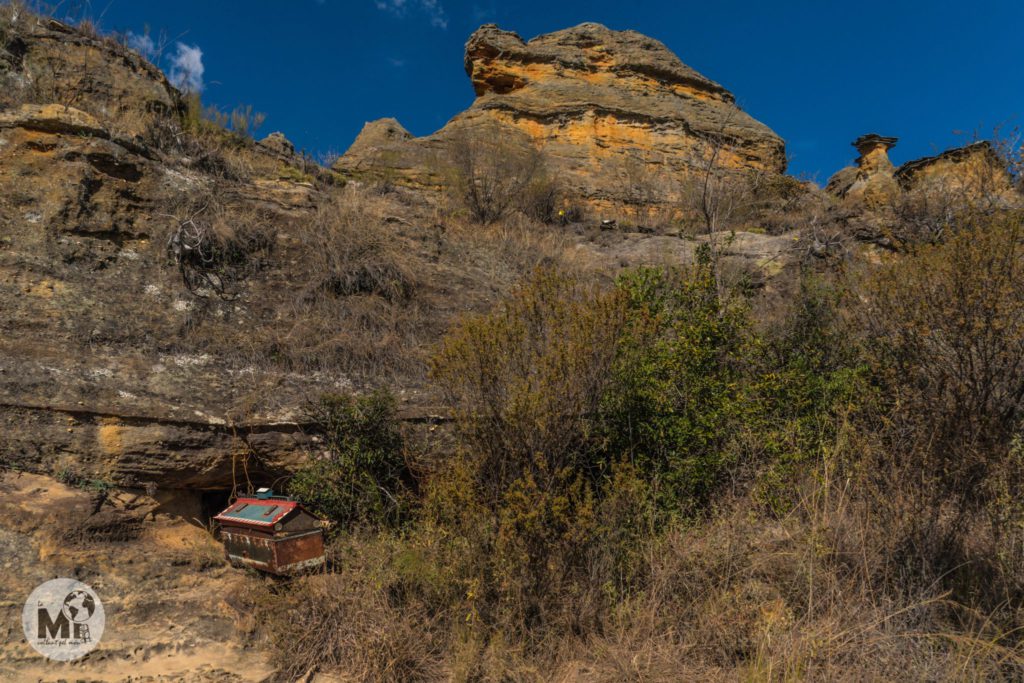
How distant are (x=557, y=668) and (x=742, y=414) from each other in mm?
2617

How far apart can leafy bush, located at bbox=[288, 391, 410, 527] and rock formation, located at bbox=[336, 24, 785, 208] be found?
9.98 metres

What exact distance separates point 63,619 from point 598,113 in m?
17.0

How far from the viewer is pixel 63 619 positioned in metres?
3.30

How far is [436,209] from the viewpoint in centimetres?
991

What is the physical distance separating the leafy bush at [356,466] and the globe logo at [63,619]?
1360 mm

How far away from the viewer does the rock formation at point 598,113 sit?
593 inches

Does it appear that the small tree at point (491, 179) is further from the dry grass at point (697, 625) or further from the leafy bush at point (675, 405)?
the dry grass at point (697, 625)

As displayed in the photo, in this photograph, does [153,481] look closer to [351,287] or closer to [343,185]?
[351,287]

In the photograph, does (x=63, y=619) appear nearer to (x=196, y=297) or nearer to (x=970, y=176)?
(x=196, y=297)

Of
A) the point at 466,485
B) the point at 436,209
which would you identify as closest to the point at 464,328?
the point at 466,485

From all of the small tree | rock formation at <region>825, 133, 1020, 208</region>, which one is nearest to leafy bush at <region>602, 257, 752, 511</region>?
rock formation at <region>825, 133, 1020, 208</region>

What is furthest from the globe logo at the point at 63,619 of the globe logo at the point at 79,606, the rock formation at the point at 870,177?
the rock formation at the point at 870,177

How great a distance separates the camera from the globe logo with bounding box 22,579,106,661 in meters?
3.20

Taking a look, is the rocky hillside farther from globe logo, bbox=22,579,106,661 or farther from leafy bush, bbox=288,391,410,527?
leafy bush, bbox=288,391,410,527
